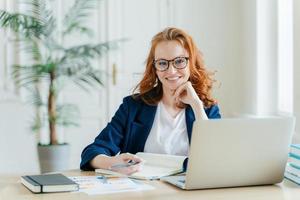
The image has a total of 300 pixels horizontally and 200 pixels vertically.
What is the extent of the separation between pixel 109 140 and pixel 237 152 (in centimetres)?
76

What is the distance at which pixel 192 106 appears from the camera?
251cm

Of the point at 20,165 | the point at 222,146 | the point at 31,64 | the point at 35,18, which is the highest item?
the point at 35,18

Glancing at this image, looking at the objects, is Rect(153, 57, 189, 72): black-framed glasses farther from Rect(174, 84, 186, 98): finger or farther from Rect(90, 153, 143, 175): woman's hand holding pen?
Rect(90, 153, 143, 175): woman's hand holding pen

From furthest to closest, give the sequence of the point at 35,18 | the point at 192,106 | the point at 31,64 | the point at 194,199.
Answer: the point at 31,64
the point at 35,18
the point at 192,106
the point at 194,199

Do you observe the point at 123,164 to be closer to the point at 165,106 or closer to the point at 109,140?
the point at 109,140

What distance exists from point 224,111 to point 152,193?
3507mm

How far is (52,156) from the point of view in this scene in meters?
4.58

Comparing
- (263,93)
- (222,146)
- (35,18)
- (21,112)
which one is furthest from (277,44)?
(222,146)

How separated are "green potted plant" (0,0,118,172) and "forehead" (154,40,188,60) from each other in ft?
7.34

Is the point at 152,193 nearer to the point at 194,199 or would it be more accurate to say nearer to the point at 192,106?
the point at 194,199

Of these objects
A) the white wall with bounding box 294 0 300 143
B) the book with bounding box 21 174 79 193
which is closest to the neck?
the book with bounding box 21 174 79 193

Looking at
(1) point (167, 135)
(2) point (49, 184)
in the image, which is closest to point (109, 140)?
(1) point (167, 135)

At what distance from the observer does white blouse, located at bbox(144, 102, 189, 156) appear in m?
2.50

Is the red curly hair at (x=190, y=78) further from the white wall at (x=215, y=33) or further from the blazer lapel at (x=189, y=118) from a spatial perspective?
the white wall at (x=215, y=33)
